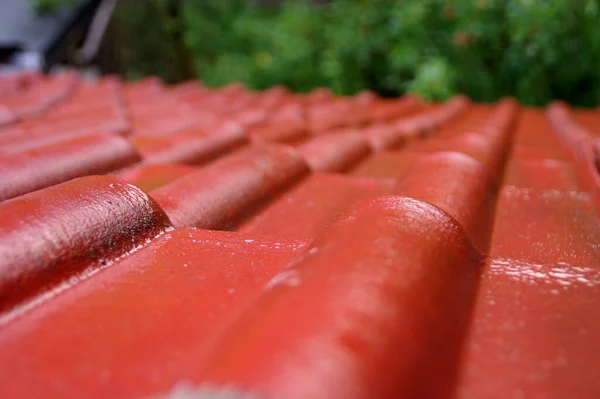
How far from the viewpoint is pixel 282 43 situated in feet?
34.0

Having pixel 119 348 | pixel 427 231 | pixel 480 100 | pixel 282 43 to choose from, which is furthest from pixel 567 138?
pixel 282 43

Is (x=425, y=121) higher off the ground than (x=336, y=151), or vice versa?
(x=336, y=151)

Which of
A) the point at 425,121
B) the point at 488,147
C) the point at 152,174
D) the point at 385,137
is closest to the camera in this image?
the point at 152,174

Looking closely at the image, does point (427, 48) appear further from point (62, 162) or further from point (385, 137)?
→ point (62, 162)

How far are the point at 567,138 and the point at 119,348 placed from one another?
2.55 meters

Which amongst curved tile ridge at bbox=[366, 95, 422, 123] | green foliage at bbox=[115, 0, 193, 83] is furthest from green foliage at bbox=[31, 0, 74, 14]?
curved tile ridge at bbox=[366, 95, 422, 123]

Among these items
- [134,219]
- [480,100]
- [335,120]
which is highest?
[134,219]

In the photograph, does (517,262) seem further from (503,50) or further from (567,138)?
(503,50)

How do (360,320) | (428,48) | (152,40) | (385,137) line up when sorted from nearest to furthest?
(360,320)
(385,137)
(428,48)
(152,40)

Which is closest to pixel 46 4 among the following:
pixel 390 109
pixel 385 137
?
pixel 390 109

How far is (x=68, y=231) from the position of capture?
3.05ft

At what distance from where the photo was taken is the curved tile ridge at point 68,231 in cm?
83

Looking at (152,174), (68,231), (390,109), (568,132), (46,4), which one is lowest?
(390,109)

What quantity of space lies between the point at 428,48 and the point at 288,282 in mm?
8047
